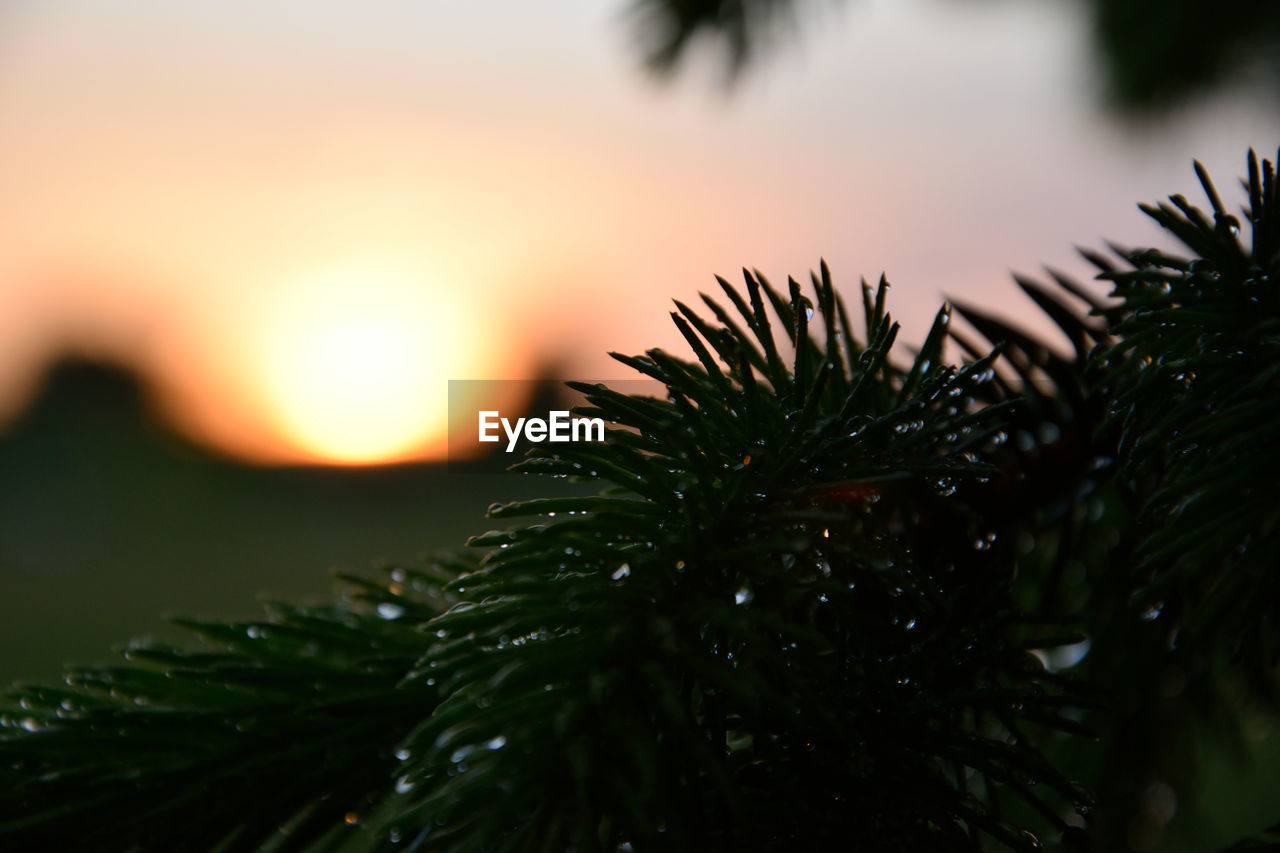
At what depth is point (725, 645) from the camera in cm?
17

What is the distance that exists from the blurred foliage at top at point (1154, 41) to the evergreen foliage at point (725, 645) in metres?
0.41

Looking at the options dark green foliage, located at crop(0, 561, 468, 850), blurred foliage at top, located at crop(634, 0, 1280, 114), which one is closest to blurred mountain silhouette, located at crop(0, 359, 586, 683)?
blurred foliage at top, located at crop(634, 0, 1280, 114)

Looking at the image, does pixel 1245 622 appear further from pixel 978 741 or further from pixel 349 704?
pixel 349 704

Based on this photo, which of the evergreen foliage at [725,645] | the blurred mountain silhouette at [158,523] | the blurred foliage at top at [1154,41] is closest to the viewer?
the evergreen foliage at [725,645]

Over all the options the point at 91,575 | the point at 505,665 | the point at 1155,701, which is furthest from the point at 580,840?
the point at 91,575

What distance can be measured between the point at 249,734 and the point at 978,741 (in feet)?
0.53

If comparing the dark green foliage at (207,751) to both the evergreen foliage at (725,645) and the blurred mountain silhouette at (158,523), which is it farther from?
the blurred mountain silhouette at (158,523)

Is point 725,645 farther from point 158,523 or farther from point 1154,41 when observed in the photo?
point 158,523

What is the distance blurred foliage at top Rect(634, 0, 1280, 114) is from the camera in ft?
1.90

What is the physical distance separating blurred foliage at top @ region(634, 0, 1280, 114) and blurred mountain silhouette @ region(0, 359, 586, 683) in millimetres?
1735

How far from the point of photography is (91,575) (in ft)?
9.23

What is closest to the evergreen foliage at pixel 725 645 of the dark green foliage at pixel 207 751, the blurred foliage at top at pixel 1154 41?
the dark green foliage at pixel 207 751

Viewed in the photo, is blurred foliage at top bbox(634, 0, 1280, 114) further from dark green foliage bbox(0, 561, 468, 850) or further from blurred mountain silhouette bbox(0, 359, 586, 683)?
blurred mountain silhouette bbox(0, 359, 586, 683)

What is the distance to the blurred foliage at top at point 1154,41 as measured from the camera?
1.90 ft
